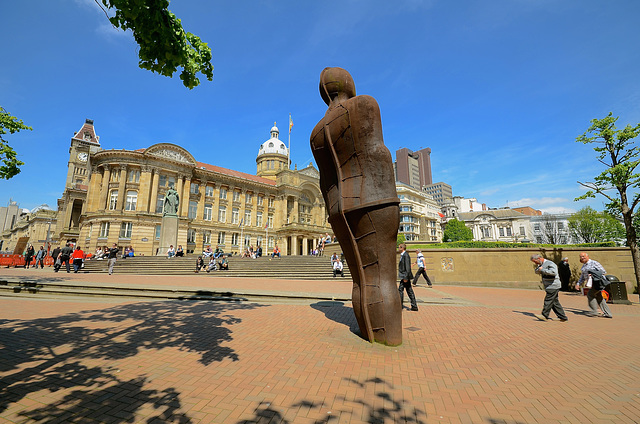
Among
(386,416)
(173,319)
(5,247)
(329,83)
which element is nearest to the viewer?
(386,416)

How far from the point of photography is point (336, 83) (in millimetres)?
5918

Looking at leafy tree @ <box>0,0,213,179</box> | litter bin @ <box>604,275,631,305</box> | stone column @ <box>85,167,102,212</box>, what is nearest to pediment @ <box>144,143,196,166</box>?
stone column @ <box>85,167,102,212</box>

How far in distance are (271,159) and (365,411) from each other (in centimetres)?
6302

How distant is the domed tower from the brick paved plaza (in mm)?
56567

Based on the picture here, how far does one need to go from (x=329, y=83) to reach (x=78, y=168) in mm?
80540

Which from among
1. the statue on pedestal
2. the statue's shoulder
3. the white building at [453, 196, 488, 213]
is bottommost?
the statue's shoulder

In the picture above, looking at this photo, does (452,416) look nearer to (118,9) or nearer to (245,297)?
(118,9)

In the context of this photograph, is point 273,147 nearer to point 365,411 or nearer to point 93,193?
point 93,193

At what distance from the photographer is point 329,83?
595 cm

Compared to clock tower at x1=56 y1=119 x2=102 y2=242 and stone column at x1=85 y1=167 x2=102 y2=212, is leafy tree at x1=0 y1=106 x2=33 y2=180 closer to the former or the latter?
stone column at x1=85 y1=167 x2=102 y2=212

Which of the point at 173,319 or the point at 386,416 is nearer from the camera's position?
the point at 386,416

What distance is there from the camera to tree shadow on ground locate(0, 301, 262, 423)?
121 inches

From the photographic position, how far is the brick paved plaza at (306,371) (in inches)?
115

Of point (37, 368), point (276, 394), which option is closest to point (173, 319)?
point (37, 368)
